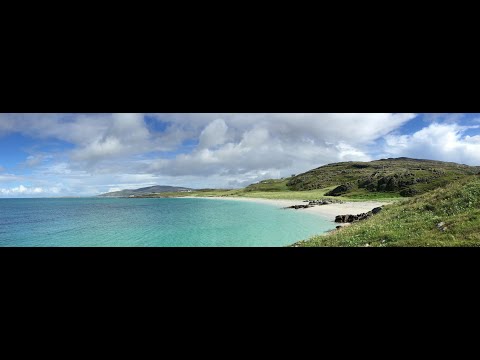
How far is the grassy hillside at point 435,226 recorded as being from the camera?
26.9 feet

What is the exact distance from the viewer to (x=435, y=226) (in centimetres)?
958

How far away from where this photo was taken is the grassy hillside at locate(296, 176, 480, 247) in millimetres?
8211
